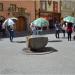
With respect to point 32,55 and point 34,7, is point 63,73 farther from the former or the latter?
point 34,7

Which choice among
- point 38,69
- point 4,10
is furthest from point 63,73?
point 4,10

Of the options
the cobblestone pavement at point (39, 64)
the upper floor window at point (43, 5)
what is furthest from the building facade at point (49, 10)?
the cobblestone pavement at point (39, 64)

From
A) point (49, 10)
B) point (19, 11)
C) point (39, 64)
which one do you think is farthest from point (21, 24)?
point (39, 64)

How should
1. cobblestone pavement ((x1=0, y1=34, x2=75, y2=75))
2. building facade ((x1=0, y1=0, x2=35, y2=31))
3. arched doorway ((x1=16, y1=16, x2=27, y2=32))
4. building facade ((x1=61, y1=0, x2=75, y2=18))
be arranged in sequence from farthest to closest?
1. building facade ((x1=61, y1=0, x2=75, y2=18))
2. arched doorway ((x1=16, y1=16, x2=27, y2=32))
3. building facade ((x1=0, y1=0, x2=35, y2=31))
4. cobblestone pavement ((x1=0, y1=34, x2=75, y2=75))

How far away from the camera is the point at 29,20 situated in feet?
156

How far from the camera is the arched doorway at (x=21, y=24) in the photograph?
1841 inches

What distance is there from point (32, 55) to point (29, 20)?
1245 inches

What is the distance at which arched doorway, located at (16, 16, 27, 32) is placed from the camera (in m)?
46.8

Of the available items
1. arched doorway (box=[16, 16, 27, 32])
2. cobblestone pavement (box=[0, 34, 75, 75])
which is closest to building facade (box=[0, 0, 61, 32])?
arched doorway (box=[16, 16, 27, 32])

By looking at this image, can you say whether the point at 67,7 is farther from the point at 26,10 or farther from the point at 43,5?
the point at 26,10

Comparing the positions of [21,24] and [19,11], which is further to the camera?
[21,24]

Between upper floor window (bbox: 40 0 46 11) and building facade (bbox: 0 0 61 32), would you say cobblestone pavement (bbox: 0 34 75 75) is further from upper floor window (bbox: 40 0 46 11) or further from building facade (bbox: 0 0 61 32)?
upper floor window (bbox: 40 0 46 11)

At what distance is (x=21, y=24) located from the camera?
4744cm

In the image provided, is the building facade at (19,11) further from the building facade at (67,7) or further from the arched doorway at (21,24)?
the building facade at (67,7)
